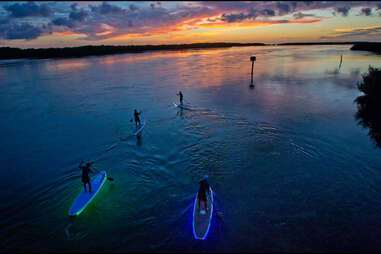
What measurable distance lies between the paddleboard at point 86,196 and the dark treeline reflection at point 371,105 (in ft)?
79.3

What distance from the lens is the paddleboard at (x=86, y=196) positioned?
38.3ft

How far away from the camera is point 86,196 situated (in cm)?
1269

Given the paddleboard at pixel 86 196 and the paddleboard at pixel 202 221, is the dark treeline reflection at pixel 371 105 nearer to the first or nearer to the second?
the paddleboard at pixel 202 221

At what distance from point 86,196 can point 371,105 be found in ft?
117

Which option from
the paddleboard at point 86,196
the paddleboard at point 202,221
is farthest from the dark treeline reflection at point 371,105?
the paddleboard at point 86,196

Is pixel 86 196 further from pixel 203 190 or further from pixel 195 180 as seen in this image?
pixel 203 190

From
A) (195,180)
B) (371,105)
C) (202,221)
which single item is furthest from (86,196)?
(371,105)

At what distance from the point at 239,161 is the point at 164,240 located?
28.0 feet

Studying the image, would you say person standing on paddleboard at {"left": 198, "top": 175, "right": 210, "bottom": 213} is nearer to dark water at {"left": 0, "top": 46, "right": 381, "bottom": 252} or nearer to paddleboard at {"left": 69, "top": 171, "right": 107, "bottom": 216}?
dark water at {"left": 0, "top": 46, "right": 381, "bottom": 252}

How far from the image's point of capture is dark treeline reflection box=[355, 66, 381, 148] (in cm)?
2336

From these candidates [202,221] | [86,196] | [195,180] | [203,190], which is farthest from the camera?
[195,180]

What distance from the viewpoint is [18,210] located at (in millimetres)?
12508

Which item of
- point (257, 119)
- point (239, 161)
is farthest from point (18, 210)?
point (257, 119)

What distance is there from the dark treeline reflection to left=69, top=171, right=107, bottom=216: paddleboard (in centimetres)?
2417
